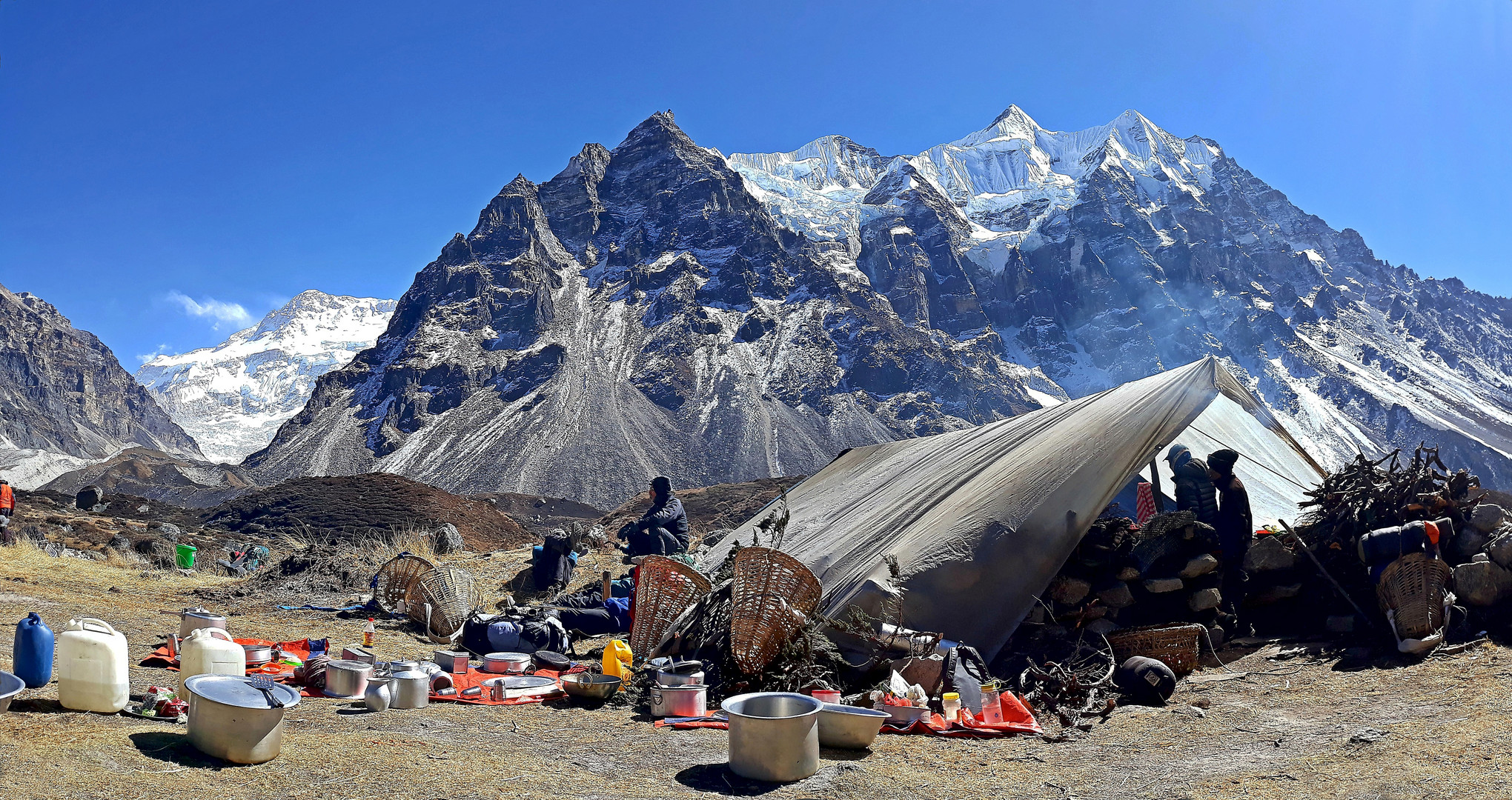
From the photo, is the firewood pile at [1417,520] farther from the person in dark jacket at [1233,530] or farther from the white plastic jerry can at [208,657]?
the white plastic jerry can at [208,657]

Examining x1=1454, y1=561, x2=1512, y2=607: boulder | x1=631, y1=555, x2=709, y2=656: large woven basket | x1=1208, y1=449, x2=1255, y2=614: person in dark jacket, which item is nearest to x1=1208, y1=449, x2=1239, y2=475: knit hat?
x1=1208, y1=449, x2=1255, y2=614: person in dark jacket

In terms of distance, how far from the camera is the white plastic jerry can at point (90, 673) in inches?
179

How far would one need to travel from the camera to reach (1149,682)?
5824 mm

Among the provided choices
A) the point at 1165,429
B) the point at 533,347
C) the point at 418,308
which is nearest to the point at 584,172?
the point at 418,308

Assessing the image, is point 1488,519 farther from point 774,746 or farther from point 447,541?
point 447,541

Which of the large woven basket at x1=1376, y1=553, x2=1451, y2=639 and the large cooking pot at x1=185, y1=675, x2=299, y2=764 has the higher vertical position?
the large woven basket at x1=1376, y1=553, x2=1451, y2=639

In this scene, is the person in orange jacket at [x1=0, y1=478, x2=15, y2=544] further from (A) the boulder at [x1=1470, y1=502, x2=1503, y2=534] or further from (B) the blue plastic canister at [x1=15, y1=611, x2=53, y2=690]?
(A) the boulder at [x1=1470, y1=502, x2=1503, y2=534]

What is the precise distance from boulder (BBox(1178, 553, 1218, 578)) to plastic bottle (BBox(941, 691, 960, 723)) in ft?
8.25

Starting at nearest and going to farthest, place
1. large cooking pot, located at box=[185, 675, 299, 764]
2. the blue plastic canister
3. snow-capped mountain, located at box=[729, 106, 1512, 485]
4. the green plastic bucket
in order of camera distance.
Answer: large cooking pot, located at box=[185, 675, 299, 764] → the blue plastic canister → the green plastic bucket → snow-capped mountain, located at box=[729, 106, 1512, 485]

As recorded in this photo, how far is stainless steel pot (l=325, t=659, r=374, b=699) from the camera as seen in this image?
18.8ft

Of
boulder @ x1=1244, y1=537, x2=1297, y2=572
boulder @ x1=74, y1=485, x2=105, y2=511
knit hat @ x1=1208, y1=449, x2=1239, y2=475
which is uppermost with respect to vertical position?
boulder @ x1=74, y1=485, x2=105, y2=511

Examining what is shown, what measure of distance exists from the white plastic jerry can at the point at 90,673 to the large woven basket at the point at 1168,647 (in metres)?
5.92

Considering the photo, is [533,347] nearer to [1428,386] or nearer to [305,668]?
[305,668]

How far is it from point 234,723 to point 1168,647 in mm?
5615
